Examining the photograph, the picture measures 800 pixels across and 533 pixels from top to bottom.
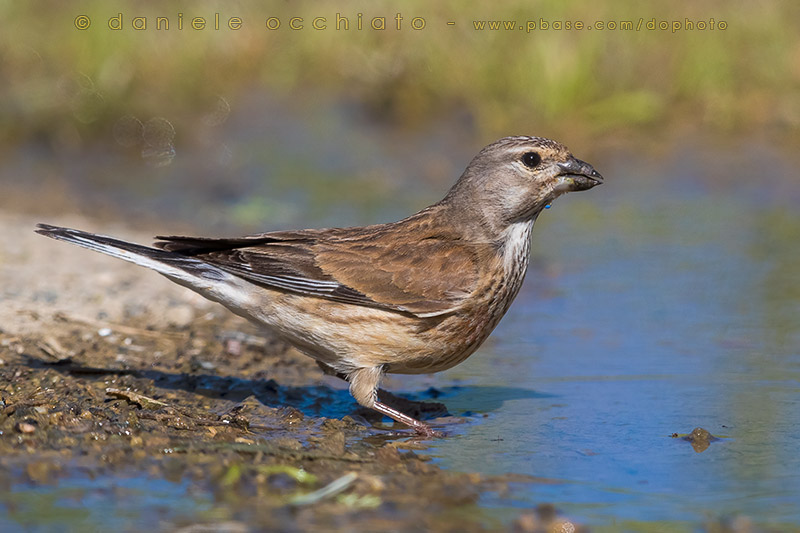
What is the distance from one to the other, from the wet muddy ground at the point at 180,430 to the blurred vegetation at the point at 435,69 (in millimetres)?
3956

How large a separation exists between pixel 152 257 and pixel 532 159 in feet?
6.49

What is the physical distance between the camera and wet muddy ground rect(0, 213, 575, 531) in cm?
418

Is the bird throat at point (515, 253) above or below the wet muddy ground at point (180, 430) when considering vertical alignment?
above

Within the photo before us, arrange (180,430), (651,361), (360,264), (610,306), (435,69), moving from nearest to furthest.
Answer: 1. (180,430)
2. (360,264)
3. (651,361)
4. (610,306)
5. (435,69)

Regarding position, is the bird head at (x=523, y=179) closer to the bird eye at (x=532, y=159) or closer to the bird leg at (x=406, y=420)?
the bird eye at (x=532, y=159)

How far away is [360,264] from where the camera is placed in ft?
19.1

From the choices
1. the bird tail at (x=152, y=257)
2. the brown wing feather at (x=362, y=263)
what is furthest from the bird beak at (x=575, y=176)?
the bird tail at (x=152, y=257)

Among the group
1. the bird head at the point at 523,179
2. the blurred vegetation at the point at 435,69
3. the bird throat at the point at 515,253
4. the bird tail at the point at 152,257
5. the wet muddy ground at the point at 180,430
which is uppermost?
the blurred vegetation at the point at 435,69

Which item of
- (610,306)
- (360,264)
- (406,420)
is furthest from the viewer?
(610,306)

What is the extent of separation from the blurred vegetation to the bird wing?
5.17 meters

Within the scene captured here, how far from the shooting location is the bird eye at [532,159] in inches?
231

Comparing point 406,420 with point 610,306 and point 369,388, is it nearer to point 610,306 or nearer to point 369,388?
point 369,388

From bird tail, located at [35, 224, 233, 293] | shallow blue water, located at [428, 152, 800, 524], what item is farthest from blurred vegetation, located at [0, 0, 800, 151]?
bird tail, located at [35, 224, 233, 293]

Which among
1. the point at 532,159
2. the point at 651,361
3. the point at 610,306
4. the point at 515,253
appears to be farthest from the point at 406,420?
the point at 610,306
